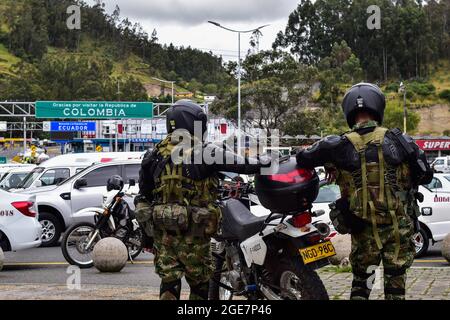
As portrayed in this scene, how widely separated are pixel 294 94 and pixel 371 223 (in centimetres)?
4291

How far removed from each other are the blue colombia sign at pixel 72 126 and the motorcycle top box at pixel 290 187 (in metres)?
43.3

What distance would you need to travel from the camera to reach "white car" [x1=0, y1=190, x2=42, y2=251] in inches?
412

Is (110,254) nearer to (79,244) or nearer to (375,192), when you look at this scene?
(79,244)

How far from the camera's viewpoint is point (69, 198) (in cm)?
1412

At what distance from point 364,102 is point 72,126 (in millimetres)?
44803

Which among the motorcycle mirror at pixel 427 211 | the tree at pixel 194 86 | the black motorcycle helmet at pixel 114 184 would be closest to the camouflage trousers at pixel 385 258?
the black motorcycle helmet at pixel 114 184

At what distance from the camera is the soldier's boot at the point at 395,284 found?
16.0ft

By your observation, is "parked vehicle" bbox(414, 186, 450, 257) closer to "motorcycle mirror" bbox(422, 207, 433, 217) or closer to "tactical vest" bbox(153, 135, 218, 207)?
"motorcycle mirror" bbox(422, 207, 433, 217)

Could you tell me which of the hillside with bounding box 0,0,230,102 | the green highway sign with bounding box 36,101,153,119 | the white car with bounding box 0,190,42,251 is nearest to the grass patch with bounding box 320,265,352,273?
the white car with bounding box 0,190,42,251

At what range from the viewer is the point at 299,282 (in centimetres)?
508

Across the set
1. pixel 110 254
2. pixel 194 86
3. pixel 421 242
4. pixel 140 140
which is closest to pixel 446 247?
pixel 421 242

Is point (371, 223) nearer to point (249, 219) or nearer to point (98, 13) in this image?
point (249, 219)

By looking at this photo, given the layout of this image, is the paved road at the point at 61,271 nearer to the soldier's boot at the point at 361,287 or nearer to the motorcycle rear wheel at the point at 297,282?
the motorcycle rear wheel at the point at 297,282

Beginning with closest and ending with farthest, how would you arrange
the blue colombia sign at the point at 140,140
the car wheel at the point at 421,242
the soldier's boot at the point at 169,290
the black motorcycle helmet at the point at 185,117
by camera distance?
the soldier's boot at the point at 169,290 < the black motorcycle helmet at the point at 185,117 < the car wheel at the point at 421,242 < the blue colombia sign at the point at 140,140
